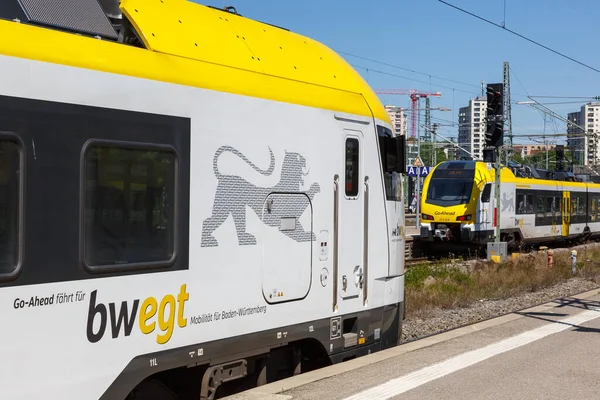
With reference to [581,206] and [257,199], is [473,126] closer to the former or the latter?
[581,206]

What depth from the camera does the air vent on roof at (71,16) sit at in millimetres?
5371

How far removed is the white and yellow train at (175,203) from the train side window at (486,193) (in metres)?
20.9

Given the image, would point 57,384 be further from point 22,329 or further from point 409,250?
point 409,250

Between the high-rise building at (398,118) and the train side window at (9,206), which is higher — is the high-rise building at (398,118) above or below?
above

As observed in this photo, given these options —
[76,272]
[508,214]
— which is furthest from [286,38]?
[508,214]

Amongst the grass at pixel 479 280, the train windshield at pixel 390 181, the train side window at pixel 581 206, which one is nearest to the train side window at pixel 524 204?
the grass at pixel 479 280

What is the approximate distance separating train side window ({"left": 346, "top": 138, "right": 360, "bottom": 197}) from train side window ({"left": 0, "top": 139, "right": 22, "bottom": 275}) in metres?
3.80

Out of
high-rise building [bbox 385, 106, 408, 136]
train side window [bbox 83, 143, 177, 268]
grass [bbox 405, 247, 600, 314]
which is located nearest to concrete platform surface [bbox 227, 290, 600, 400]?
train side window [bbox 83, 143, 177, 268]

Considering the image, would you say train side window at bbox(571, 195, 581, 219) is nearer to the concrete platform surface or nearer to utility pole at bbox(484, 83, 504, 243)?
utility pole at bbox(484, 83, 504, 243)

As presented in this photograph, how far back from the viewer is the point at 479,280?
1884 cm

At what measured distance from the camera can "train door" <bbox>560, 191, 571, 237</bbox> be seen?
36.4m

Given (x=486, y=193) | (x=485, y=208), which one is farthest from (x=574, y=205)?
(x=486, y=193)

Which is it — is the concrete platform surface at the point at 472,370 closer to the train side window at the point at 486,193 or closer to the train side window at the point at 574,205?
the train side window at the point at 486,193

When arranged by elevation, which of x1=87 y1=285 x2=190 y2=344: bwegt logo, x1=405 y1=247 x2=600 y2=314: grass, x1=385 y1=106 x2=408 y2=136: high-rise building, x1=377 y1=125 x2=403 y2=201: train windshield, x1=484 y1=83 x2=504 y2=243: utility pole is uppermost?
x1=385 y1=106 x2=408 y2=136: high-rise building
